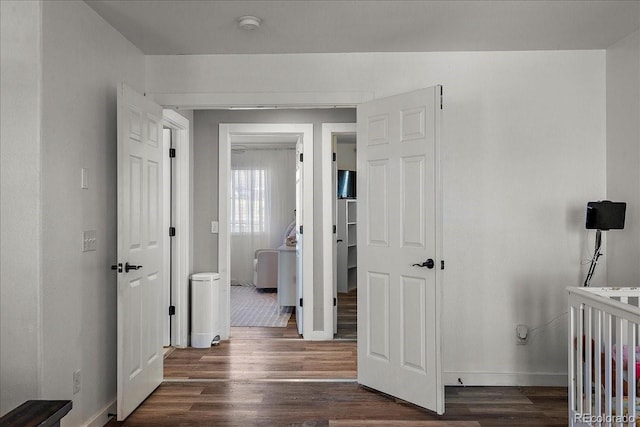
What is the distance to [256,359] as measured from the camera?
4207mm

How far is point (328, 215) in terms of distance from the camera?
16.2 feet

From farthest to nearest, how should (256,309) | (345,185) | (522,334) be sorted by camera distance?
1. (345,185)
2. (256,309)
3. (522,334)

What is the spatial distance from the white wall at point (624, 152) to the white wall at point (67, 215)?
11.2 feet

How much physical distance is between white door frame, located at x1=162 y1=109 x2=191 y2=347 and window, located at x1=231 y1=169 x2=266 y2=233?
390 cm

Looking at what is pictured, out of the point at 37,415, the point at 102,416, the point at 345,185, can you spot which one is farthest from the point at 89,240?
the point at 345,185

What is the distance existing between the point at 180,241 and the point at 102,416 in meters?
1.89

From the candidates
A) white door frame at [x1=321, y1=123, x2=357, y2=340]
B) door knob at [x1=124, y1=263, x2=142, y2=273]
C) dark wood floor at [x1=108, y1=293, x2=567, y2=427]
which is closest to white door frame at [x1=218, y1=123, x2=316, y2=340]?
white door frame at [x1=321, y1=123, x2=357, y2=340]

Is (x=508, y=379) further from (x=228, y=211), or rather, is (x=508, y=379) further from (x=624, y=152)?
(x=228, y=211)

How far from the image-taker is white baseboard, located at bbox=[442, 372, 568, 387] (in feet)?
11.8

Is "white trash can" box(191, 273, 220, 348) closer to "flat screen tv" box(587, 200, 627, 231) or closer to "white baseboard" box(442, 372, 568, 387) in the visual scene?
"white baseboard" box(442, 372, 568, 387)

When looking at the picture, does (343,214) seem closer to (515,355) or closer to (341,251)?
(341,251)

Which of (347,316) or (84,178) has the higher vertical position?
(84,178)

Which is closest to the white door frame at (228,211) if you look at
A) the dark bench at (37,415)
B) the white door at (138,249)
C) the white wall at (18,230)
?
the white door at (138,249)
